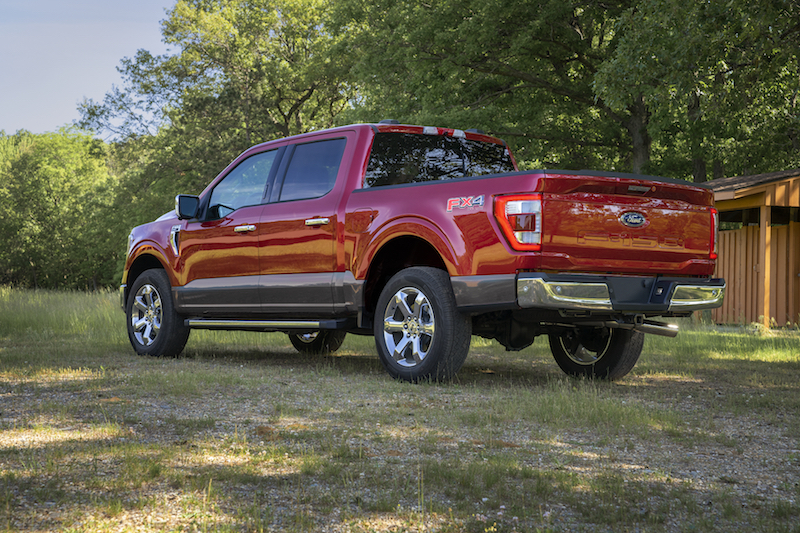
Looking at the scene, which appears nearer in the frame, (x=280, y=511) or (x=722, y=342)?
(x=280, y=511)

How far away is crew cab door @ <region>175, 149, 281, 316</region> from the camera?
781 centimetres

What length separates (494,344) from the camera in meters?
11.3

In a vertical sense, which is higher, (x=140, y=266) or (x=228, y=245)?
(x=228, y=245)

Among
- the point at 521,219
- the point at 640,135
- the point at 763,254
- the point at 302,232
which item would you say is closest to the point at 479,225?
the point at 521,219

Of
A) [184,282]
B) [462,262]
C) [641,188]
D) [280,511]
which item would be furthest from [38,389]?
[641,188]

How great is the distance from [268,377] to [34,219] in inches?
1632

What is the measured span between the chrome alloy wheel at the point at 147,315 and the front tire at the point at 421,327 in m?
3.16

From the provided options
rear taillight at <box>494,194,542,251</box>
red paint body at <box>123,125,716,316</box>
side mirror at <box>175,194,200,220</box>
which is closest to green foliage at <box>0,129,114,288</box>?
side mirror at <box>175,194,200,220</box>

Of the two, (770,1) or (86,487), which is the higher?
(770,1)

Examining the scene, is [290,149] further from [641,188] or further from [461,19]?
[461,19]

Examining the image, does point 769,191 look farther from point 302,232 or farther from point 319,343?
point 302,232

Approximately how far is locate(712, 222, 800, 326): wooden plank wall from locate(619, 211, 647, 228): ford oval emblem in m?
10.3

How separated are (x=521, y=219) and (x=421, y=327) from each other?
129 centimetres

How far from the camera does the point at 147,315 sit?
29.2ft
